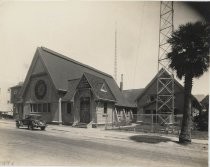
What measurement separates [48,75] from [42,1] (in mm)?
18254

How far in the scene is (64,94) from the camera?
30766mm

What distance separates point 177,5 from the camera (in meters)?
11.9

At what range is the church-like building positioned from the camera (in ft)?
90.8

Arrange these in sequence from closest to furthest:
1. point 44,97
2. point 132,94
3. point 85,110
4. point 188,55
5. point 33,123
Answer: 1. point 188,55
2. point 33,123
3. point 85,110
4. point 44,97
5. point 132,94

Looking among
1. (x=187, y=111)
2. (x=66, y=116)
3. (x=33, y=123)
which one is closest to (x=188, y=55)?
(x=187, y=111)

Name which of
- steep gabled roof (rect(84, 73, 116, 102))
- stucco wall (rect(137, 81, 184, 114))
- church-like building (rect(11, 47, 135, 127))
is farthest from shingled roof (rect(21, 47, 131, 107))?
steep gabled roof (rect(84, 73, 116, 102))

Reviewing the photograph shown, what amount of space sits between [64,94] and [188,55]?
18.3 meters

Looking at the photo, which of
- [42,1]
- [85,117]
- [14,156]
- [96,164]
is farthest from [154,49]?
[85,117]

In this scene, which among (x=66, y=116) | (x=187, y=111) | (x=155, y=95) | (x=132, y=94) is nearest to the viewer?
(x=187, y=111)

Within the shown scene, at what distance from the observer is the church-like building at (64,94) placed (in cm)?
2767

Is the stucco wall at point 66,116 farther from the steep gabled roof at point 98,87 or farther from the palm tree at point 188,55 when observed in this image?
the palm tree at point 188,55

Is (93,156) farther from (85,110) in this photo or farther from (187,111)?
(85,110)

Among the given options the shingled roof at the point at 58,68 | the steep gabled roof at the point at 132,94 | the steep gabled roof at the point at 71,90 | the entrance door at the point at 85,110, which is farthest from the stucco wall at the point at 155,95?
the steep gabled roof at the point at 71,90

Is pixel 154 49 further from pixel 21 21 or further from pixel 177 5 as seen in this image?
pixel 21 21
